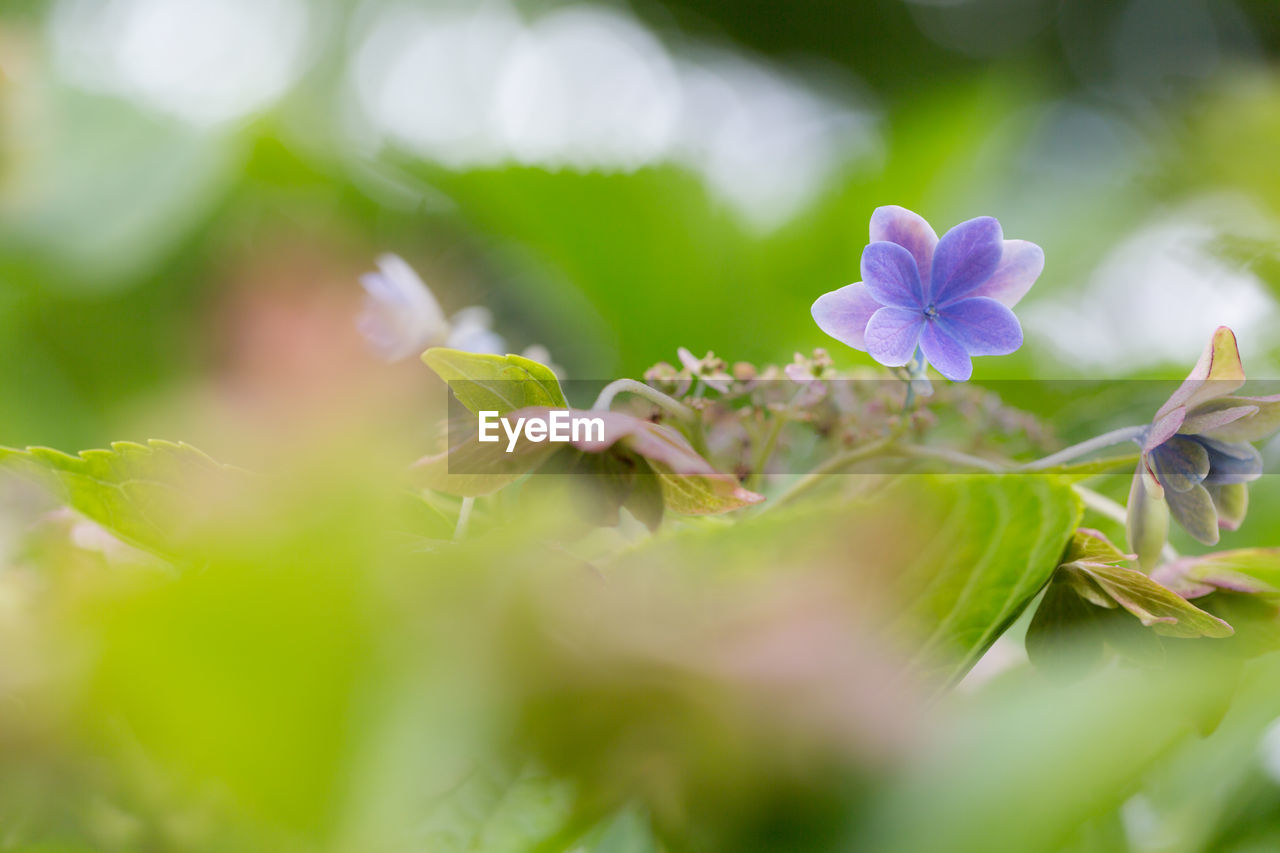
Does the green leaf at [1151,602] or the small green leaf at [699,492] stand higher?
the green leaf at [1151,602]

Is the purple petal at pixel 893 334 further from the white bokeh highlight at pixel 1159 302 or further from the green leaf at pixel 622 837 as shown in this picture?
the white bokeh highlight at pixel 1159 302

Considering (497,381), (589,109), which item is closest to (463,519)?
(497,381)

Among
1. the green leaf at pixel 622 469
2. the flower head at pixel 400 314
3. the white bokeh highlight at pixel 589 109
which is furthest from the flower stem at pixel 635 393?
the white bokeh highlight at pixel 589 109

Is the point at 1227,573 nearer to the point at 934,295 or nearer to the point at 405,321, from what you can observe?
the point at 934,295

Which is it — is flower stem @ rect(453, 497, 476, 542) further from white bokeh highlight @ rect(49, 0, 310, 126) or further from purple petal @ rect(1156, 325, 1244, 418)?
white bokeh highlight @ rect(49, 0, 310, 126)

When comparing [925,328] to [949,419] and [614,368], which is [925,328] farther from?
[614,368]

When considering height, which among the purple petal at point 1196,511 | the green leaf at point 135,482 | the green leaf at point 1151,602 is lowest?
the green leaf at point 135,482
